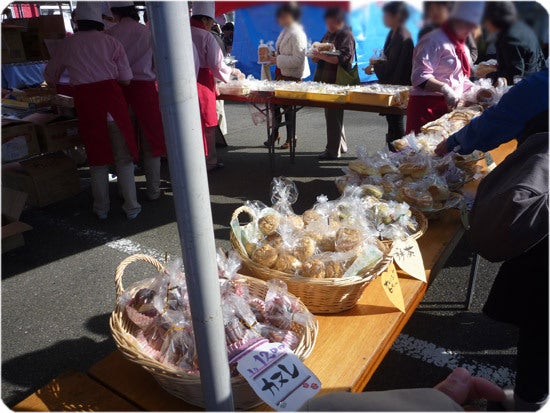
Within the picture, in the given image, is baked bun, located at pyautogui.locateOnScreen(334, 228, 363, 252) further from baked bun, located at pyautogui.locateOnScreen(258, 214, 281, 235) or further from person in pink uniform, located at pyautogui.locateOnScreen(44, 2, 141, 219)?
person in pink uniform, located at pyautogui.locateOnScreen(44, 2, 141, 219)

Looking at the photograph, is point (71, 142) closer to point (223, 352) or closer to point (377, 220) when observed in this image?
point (377, 220)

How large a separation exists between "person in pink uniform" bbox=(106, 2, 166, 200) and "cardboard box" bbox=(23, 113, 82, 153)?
736 mm

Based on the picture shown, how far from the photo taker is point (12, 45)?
493cm

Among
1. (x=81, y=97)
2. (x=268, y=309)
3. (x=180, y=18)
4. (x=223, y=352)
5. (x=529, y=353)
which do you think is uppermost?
(x=180, y=18)

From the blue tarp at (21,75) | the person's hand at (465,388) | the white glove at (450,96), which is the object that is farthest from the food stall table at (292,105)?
the blue tarp at (21,75)

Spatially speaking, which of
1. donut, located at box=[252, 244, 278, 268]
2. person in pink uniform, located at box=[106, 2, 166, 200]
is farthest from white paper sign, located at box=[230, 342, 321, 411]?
person in pink uniform, located at box=[106, 2, 166, 200]

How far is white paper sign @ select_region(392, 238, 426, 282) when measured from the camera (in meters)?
1.68

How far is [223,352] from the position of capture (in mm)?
1008

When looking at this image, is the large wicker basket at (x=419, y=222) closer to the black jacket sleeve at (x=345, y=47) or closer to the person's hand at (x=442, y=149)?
the person's hand at (x=442, y=149)

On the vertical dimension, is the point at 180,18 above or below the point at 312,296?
above

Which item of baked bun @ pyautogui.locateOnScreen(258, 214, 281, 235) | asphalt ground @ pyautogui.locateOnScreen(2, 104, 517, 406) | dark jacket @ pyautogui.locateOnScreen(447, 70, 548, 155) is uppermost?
dark jacket @ pyautogui.locateOnScreen(447, 70, 548, 155)

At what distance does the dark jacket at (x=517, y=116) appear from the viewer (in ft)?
5.09

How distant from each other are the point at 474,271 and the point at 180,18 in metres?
2.55

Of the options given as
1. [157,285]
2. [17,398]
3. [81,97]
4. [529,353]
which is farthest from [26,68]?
[529,353]
